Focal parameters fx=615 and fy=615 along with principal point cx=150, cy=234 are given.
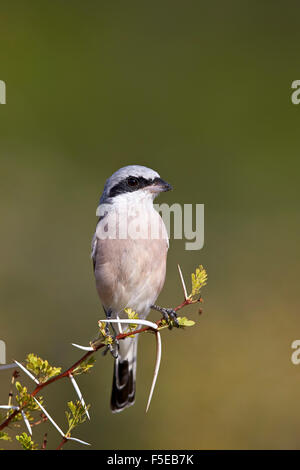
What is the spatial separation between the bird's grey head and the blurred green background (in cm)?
192

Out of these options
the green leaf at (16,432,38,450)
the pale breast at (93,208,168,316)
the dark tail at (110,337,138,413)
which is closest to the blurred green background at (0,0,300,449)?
the dark tail at (110,337,138,413)

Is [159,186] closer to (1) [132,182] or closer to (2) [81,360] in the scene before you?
(1) [132,182]

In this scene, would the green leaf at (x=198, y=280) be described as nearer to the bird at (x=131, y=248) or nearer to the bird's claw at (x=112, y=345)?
the bird's claw at (x=112, y=345)

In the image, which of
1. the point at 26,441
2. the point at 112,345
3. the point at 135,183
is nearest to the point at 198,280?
the point at 26,441

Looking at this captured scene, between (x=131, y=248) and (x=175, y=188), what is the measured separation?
286 centimetres

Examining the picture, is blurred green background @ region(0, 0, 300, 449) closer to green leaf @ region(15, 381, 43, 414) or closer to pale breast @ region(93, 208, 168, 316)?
pale breast @ region(93, 208, 168, 316)

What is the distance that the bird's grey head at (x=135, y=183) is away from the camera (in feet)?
9.59

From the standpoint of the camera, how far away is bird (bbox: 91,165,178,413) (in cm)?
287

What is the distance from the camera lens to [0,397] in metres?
4.42

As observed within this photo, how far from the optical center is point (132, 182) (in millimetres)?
2973

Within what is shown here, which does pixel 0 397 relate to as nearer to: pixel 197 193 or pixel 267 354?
pixel 267 354

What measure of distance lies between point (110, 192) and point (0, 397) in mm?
2152
